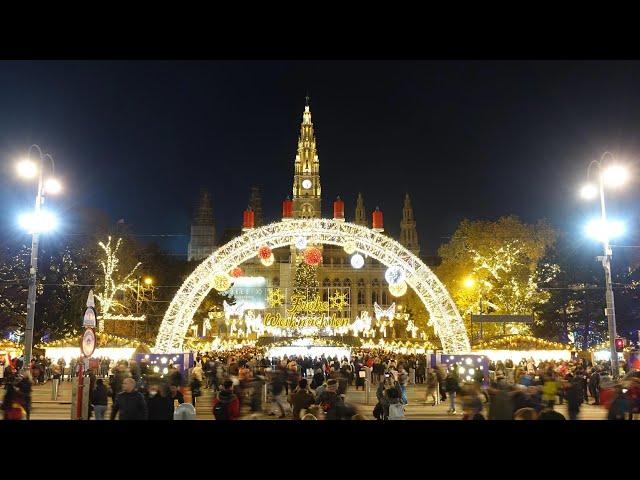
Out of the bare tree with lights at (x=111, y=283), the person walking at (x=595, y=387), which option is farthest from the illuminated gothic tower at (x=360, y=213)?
the person walking at (x=595, y=387)

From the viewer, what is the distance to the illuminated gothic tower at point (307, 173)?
104 m

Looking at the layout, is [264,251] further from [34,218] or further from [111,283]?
[111,283]

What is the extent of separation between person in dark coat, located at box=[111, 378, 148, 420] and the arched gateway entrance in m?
15.0

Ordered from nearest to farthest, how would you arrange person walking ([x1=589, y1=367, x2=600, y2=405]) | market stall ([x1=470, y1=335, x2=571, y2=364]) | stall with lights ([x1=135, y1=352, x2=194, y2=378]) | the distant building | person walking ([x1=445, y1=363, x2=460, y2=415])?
person walking ([x1=445, y1=363, x2=460, y2=415]) → person walking ([x1=589, y1=367, x2=600, y2=405]) → stall with lights ([x1=135, y1=352, x2=194, y2=378]) → market stall ([x1=470, y1=335, x2=571, y2=364]) → the distant building

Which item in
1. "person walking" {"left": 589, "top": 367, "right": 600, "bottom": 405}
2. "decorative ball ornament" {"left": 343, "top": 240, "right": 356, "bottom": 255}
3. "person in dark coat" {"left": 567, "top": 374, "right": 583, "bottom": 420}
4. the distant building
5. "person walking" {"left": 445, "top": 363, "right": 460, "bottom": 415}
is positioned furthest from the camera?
the distant building

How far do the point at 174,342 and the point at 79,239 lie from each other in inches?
701

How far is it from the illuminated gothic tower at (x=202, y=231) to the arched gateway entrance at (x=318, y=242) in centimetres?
7845

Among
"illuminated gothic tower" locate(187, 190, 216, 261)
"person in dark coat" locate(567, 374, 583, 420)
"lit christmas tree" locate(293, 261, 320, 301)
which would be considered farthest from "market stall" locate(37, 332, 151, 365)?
"illuminated gothic tower" locate(187, 190, 216, 261)

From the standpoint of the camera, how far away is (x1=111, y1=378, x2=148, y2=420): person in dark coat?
8.77m

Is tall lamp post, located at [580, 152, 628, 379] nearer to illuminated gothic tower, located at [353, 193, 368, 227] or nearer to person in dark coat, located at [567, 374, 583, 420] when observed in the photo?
person in dark coat, located at [567, 374, 583, 420]

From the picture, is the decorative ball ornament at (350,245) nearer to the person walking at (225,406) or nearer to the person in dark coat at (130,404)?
the person walking at (225,406)

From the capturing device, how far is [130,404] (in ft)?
29.0
